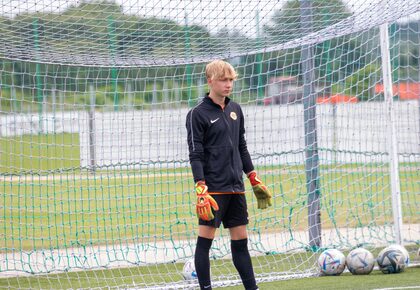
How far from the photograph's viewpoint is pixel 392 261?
25.3 feet

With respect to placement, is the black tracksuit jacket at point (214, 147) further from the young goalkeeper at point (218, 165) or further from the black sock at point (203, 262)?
the black sock at point (203, 262)

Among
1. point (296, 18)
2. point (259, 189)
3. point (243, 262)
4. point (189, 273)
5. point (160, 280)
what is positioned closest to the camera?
point (243, 262)

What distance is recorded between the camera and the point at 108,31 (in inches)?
284

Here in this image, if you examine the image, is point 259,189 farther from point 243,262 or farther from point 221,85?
point 221,85

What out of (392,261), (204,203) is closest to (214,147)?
(204,203)

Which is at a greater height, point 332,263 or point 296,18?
point 296,18

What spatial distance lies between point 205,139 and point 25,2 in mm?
1734

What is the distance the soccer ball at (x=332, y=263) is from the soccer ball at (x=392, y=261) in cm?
34

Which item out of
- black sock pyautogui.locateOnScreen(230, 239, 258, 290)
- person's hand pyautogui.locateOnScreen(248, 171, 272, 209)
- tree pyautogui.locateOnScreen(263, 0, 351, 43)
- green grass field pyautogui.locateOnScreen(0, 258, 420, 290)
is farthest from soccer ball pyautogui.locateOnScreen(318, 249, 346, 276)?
tree pyautogui.locateOnScreen(263, 0, 351, 43)

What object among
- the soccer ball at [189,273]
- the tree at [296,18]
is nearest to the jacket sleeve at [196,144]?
the soccer ball at [189,273]

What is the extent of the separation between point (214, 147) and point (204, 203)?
463 mm

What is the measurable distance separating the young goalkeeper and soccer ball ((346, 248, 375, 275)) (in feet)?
5.79

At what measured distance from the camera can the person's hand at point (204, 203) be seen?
19.4ft

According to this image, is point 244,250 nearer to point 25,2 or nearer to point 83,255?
point 25,2
